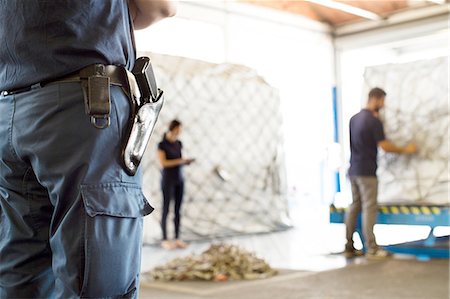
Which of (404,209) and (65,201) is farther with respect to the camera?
(404,209)

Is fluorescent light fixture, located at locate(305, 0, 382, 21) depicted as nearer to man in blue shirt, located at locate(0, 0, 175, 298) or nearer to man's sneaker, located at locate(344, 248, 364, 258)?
man's sneaker, located at locate(344, 248, 364, 258)

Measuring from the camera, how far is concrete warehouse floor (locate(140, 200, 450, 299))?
8.58ft

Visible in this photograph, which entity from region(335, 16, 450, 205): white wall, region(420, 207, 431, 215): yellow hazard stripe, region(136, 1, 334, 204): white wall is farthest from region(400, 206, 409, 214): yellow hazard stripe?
region(335, 16, 450, 205): white wall

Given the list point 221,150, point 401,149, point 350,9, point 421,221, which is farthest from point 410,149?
point 350,9

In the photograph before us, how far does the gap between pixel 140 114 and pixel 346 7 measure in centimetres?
696

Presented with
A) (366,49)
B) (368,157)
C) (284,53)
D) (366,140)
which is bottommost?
(368,157)

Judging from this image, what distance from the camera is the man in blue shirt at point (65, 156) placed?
2.65 feet

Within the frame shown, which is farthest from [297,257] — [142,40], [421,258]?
[142,40]

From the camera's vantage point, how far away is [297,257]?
4.00m

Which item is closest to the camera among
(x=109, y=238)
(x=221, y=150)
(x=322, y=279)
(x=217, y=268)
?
(x=109, y=238)

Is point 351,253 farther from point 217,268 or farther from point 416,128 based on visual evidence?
point 217,268

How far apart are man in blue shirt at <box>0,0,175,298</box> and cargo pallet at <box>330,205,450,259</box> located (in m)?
3.33

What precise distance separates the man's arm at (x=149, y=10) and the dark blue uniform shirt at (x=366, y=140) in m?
3.19

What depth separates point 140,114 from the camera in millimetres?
899
